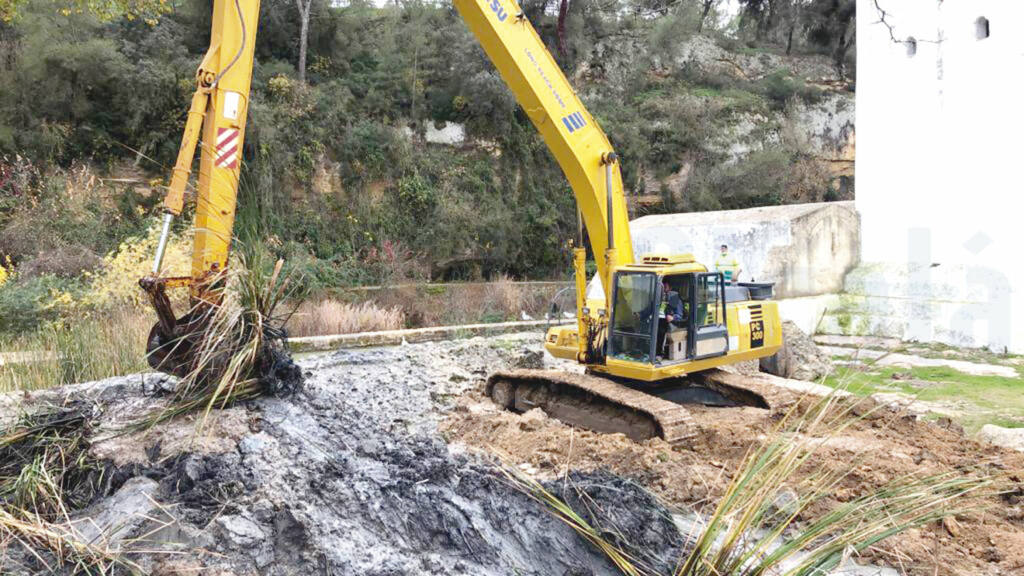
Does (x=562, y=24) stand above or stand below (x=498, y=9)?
above

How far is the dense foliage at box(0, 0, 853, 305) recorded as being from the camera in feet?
47.4

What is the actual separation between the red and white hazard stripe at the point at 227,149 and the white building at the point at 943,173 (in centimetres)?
815

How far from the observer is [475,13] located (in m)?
6.29

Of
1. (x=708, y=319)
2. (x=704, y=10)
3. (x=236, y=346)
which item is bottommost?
(x=708, y=319)

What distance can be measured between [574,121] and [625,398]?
98.9 inches

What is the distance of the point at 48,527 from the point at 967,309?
11.2m

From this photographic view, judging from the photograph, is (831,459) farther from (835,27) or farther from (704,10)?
(704,10)

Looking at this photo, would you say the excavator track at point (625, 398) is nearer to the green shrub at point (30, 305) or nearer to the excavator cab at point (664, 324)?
the excavator cab at point (664, 324)

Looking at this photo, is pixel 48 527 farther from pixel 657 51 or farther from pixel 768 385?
pixel 657 51

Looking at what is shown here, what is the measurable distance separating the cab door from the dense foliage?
568 centimetres

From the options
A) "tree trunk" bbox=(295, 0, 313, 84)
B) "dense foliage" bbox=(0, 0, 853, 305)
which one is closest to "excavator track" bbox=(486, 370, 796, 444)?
"dense foliage" bbox=(0, 0, 853, 305)

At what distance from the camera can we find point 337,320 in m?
11.1

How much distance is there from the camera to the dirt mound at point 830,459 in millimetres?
3816

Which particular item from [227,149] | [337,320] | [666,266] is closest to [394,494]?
[227,149]
